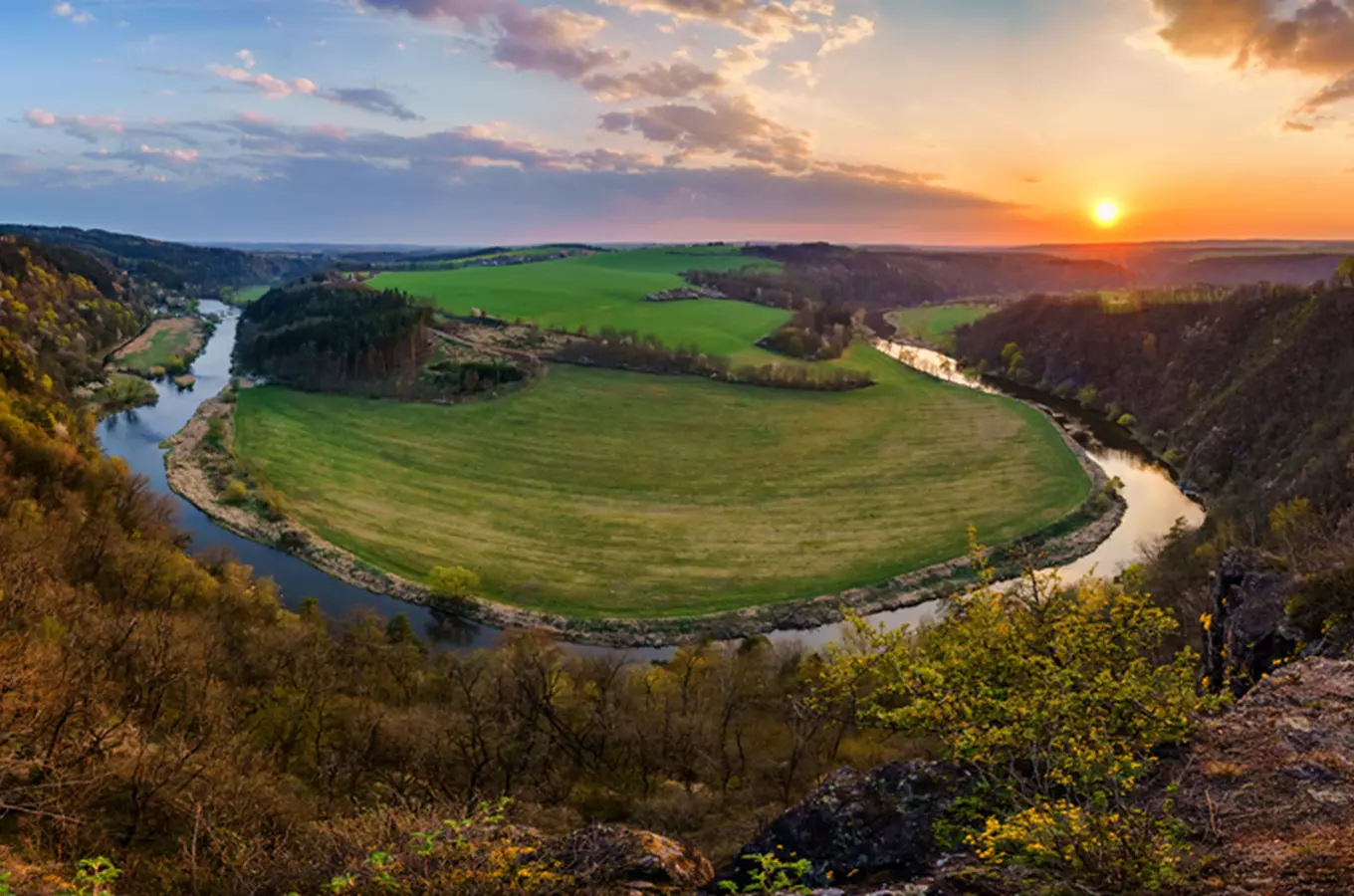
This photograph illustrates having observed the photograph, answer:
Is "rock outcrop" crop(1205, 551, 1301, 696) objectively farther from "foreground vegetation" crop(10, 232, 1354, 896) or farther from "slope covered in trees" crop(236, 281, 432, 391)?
"slope covered in trees" crop(236, 281, 432, 391)

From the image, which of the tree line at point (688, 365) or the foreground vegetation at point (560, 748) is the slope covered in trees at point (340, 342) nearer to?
the tree line at point (688, 365)

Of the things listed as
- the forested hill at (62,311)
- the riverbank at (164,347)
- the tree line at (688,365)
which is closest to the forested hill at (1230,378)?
the tree line at (688,365)

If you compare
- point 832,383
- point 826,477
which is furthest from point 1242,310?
point 826,477

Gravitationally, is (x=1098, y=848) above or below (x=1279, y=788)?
above

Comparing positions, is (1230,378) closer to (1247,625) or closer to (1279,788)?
(1247,625)

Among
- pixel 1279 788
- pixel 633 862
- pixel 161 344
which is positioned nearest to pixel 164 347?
pixel 161 344

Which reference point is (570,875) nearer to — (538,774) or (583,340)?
(538,774)
